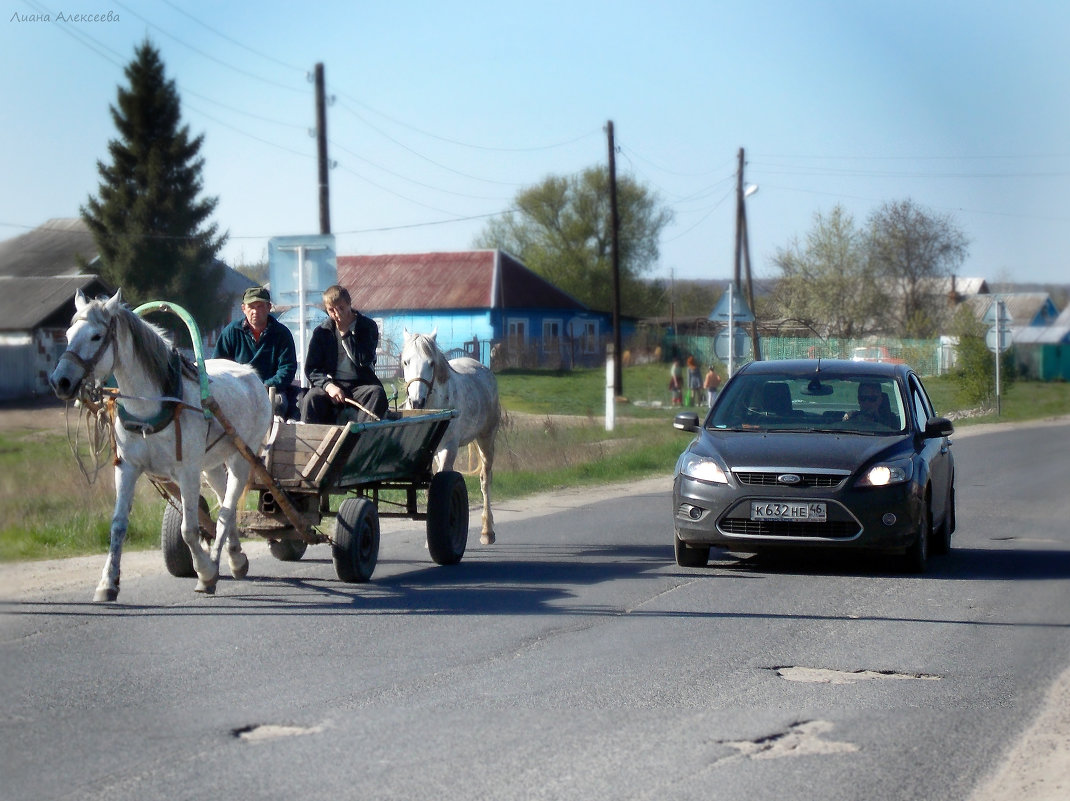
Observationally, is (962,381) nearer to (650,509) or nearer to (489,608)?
(650,509)

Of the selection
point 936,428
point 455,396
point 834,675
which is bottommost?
point 834,675

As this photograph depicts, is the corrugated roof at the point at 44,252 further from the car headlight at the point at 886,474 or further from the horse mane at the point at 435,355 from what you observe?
the horse mane at the point at 435,355

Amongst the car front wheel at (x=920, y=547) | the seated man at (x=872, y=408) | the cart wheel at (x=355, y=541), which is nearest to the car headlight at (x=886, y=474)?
the car front wheel at (x=920, y=547)

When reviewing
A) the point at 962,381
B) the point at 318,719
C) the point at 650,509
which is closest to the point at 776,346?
the point at 962,381

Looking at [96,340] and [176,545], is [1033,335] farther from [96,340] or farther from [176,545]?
[96,340]

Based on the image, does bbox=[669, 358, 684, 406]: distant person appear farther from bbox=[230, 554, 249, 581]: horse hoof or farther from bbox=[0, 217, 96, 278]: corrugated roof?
bbox=[0, 217, 96, 278]: corrugated roof

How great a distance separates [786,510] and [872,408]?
1656mm

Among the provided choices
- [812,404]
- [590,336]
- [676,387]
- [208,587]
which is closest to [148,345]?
[208,587]

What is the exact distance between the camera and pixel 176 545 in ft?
29.4

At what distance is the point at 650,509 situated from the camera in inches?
583

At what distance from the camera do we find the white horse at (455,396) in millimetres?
11109

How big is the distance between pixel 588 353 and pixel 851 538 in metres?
55.3

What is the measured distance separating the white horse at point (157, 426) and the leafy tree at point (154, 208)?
1.42 ft

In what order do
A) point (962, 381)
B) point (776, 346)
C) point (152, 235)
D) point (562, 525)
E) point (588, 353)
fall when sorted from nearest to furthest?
point (152, 235) → point (562, 525) → point (962, 381) → point (776, 346) → point (588, 353)
